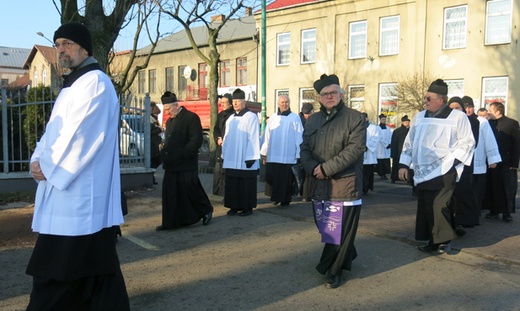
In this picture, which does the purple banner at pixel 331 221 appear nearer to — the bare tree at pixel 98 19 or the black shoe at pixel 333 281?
the black shoe at pixel 333 281

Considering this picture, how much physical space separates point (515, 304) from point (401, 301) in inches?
38.3

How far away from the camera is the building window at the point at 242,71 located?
33844mm

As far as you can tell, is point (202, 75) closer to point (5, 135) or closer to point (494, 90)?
point (494, 90)

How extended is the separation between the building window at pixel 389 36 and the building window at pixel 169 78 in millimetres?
20257

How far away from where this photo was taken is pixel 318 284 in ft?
15.1

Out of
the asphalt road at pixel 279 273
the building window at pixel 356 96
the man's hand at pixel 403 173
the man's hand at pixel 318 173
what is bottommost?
the asphalt road at pixel 279 273

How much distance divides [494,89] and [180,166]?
64.5ft

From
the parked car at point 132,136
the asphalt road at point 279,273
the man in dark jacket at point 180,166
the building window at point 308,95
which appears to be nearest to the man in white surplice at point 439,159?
the asphalt road at point 279,273

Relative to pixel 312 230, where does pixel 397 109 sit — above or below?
above

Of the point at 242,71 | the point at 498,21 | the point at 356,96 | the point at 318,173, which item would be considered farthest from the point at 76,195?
the point at 242,71

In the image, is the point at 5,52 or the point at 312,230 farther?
the point at 5,52

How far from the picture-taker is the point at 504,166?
317 inches

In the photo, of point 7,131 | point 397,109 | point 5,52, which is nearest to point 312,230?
point 7,131

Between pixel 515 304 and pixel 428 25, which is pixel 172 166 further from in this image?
pixel 428 25
